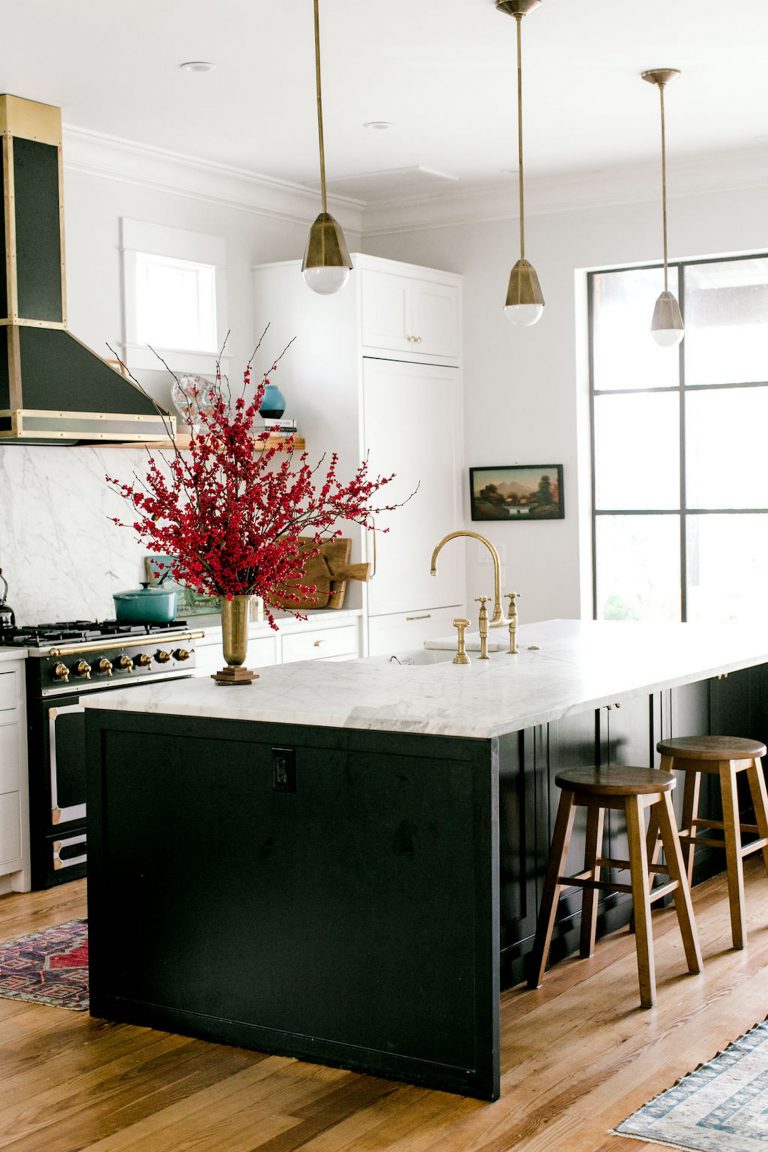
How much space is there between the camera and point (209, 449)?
3.58 m

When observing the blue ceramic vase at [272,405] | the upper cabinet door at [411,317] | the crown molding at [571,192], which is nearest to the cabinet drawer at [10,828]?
the blue ceramic vase at [272,405]

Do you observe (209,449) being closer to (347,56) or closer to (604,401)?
(347,56)

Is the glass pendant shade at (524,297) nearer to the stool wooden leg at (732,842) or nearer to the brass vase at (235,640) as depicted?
the brass vase at (235,640)

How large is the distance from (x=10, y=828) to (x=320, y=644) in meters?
1.90

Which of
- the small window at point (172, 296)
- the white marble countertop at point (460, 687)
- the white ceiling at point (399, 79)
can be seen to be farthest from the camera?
the small window at point (172, 296)

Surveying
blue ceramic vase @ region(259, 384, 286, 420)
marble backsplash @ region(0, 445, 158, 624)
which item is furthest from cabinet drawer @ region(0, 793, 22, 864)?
blue ceramic vase @ region(259, 384, 286, 420)

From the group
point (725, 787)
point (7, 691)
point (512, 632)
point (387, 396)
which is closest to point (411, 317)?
point (387, 396)

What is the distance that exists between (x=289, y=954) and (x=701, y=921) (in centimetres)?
172

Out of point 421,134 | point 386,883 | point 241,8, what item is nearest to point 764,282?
point 421,134

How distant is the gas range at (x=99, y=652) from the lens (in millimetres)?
4969

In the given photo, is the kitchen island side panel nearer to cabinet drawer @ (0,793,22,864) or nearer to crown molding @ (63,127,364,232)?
cabinet drawer @ (0,793,22,864)

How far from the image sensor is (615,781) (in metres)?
3.73

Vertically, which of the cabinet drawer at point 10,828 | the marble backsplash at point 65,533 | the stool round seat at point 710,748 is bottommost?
the cabinet drawer at point 10,828

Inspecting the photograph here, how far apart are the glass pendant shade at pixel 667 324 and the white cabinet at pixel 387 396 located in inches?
71.1
